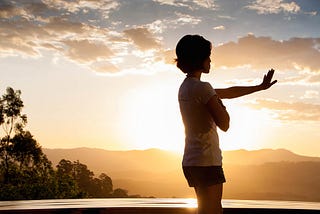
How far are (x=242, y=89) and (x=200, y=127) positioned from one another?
0.66 m

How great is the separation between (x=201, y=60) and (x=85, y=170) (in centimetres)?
6224

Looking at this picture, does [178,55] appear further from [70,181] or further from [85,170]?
[85,170]

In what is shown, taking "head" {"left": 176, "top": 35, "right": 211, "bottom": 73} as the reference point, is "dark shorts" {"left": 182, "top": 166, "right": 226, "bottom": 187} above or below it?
below

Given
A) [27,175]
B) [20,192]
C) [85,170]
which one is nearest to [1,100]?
[27,175]

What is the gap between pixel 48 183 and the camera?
3853 cm

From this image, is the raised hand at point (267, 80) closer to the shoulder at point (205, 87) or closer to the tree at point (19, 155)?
the shoulder at point (205, 87)

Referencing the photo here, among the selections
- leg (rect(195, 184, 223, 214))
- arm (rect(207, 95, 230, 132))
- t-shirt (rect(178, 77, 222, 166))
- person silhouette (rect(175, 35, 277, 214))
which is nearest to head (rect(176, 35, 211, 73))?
person silhouette (rect(175, 35, 277, 214))

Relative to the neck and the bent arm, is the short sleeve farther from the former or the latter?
the bent arm

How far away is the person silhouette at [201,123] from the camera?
2.81 meters

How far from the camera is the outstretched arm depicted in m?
3.32

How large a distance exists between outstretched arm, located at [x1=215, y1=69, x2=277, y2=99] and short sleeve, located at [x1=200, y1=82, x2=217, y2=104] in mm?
494

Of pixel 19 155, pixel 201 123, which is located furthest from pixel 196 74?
pixel 19 155

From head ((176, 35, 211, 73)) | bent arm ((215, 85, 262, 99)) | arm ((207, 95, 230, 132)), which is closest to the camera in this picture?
arm ((207, 95, 230, 132))

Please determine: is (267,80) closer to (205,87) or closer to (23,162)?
(205,87)
